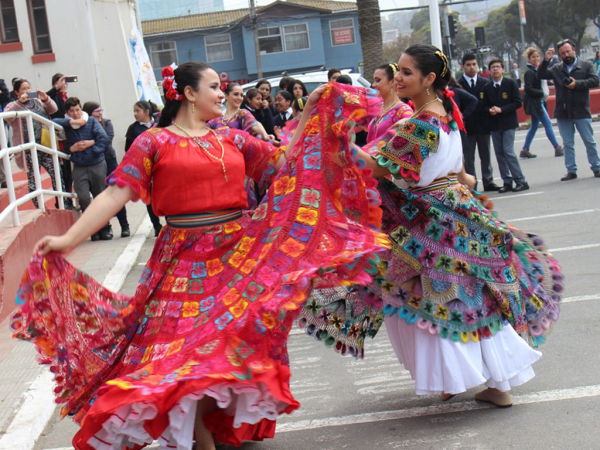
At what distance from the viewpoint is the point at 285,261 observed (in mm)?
3734

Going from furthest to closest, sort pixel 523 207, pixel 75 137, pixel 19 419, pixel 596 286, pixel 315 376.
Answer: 1. pixel 75 137
2. pixel 523 207
3. pixel 596 286
4. pixel 315 376
5. pixel 19 419

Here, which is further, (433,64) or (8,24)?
(8,24)

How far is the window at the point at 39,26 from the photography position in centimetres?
1869

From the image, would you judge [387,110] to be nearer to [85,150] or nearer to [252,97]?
[252,97]

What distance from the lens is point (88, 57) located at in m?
18.4

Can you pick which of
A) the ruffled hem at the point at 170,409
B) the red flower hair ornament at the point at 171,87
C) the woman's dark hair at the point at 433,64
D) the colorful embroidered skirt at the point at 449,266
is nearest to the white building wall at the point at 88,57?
the red flower hair ornament at the point at 171,87

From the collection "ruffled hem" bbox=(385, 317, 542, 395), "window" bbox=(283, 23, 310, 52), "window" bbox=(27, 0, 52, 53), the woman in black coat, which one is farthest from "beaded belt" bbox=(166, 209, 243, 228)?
"window" bbox=(283, 23, 310, 52)

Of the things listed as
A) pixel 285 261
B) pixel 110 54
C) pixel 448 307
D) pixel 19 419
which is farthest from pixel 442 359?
pixel 110 54

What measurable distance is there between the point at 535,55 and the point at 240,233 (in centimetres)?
1074

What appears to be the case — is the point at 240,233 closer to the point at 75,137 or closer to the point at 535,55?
the point at 75,137

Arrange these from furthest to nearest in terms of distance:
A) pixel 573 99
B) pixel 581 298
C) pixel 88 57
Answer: pixel 88 57, pixel 573 99, pixel 581 298

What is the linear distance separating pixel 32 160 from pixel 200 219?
6.68m

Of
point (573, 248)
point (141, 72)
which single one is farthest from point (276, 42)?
point (573, 248)

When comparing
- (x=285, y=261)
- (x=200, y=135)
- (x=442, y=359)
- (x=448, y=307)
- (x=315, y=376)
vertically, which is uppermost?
(x=200, y=135)
